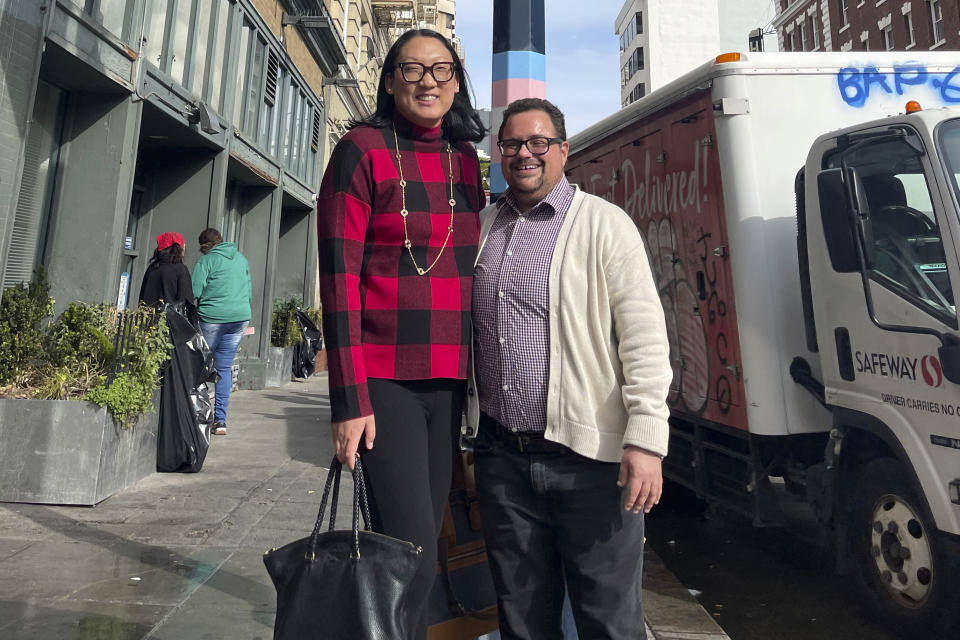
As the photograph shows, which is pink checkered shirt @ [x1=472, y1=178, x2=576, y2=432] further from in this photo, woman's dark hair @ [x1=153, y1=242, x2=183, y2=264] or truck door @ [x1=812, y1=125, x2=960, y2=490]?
woman's dark hair @ [x1=153, y1=242, x2=183, y2=264]

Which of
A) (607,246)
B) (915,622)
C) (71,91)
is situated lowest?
(915,622)

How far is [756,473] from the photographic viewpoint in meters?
4.05

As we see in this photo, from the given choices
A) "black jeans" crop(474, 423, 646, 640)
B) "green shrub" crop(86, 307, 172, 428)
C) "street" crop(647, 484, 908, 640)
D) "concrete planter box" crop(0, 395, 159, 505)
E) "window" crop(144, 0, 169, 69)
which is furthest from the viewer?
"window" crop(144, 0, 169, 69)

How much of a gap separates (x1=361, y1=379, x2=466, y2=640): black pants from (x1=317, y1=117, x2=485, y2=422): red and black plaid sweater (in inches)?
2.3

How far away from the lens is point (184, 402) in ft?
19.0

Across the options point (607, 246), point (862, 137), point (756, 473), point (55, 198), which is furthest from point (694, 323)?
point (55, 198)

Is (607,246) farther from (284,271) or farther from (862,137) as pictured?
(284,271)

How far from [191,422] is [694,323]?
4.08 meters

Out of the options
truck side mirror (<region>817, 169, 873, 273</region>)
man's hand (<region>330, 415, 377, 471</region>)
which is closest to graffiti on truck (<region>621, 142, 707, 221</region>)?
truck side mirror (<region>817, 169, 873, 273</region>)

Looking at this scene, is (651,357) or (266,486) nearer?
(651,357)

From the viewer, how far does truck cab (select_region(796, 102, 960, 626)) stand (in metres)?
3.18

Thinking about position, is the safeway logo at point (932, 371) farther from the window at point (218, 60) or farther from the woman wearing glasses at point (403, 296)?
the window at point (218, 60)

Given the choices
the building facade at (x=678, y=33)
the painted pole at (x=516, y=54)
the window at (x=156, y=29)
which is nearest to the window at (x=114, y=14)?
the window at (x=156, y=29)

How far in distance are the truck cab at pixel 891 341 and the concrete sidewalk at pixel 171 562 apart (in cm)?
96
